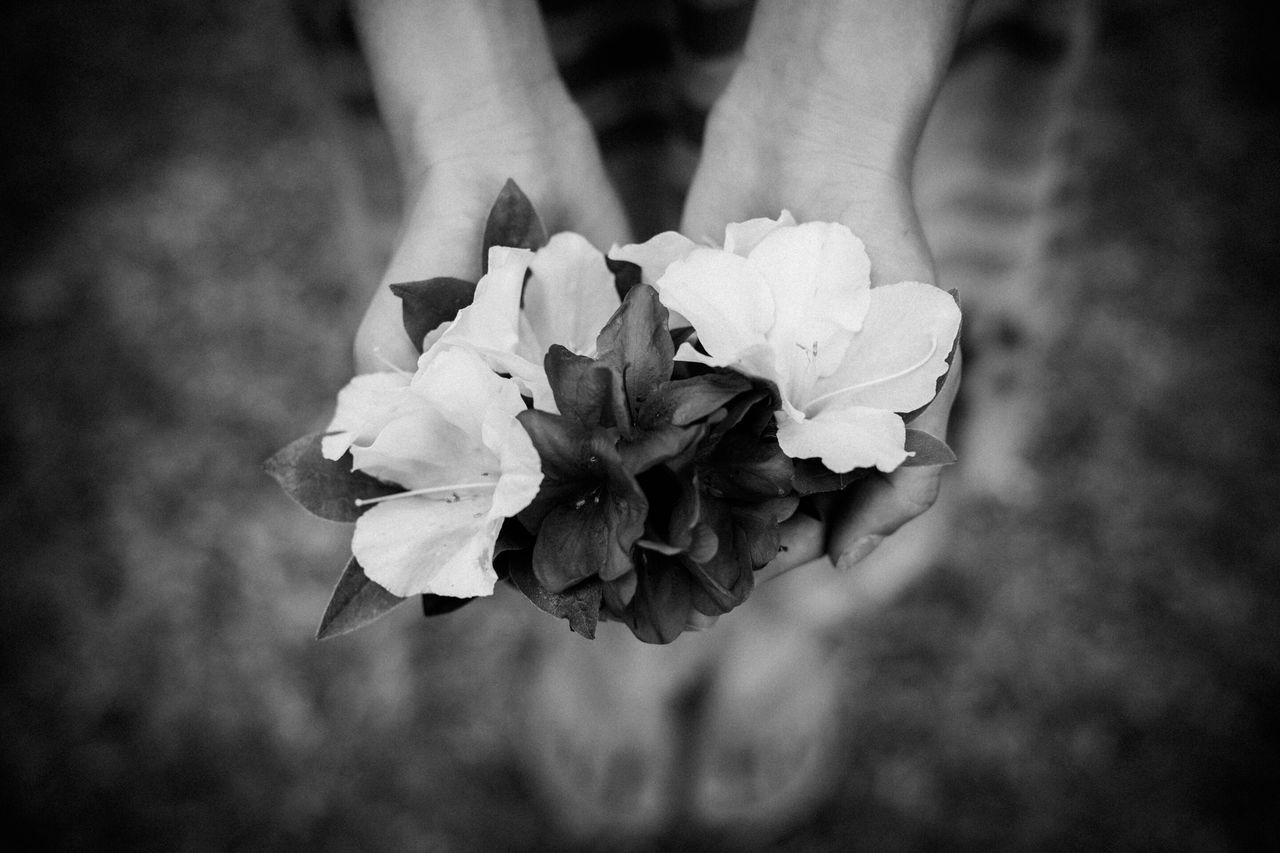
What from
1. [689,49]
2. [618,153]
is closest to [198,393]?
[618,153]

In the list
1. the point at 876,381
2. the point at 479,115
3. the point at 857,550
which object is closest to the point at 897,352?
the point at 876,381

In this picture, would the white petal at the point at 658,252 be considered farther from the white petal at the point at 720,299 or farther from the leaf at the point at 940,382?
the leaf at the point at 940,382

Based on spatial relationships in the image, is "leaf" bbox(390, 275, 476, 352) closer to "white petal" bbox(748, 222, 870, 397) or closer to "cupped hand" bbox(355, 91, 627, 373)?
"cupped hand" bbox(355, 91, 627, 373)

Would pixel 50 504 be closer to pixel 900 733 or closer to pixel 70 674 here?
pixel 70 674

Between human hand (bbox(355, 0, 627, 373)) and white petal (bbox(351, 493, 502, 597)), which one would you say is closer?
white petal (bbox(351, 493, 502, 597))

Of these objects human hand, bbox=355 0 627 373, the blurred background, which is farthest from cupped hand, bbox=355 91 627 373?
the blurred background

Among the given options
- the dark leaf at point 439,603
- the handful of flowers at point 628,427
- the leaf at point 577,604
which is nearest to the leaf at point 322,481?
the handful of flowers at point 628,427

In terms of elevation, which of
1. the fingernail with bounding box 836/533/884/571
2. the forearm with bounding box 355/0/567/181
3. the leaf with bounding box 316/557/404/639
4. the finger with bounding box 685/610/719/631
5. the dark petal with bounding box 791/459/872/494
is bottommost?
the fingernail with bounding box 836/533/884/571
